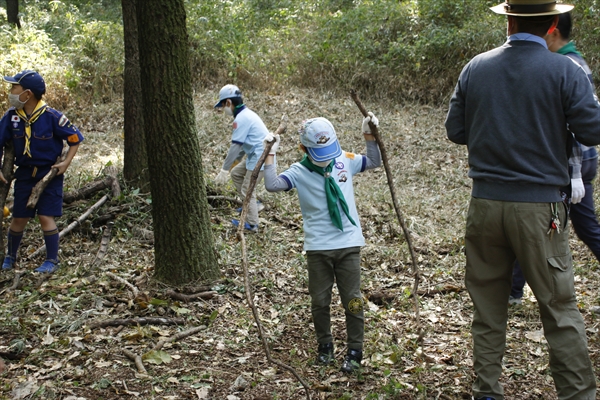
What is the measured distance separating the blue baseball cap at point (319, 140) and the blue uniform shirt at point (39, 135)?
2979mm

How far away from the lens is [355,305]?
12.8 ft

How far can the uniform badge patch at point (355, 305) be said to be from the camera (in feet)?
12.8

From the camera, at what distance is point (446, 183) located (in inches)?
363

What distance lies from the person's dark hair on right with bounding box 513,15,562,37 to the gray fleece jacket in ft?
0.27

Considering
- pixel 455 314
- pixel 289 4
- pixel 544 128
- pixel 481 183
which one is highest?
pixel 289 4

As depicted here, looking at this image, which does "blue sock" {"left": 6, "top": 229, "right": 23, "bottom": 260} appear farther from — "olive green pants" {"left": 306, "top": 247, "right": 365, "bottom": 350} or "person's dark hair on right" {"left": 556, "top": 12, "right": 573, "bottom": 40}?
"person's dark hair on right" {"left": 556, "top": 12, "right": 573, "bottom": 40}

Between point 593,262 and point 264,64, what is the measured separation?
9900 millimetres

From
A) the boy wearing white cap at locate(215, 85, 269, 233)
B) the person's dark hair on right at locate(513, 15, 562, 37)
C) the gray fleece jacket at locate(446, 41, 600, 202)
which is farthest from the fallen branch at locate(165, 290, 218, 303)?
the person's dark hair on right at locate(513, 15, 562, 37)

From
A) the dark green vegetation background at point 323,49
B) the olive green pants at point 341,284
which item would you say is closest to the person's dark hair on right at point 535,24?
the olive green pants at point 341,284

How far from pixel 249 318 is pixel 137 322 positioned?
89 cm

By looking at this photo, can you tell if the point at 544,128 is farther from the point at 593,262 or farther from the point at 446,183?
the point at 446,183

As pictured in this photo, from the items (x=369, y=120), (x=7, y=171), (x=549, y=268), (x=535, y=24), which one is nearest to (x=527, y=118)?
(x=535, y=24)

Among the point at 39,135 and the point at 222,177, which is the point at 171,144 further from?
the point at 222,177

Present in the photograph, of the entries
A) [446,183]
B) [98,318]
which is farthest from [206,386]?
[446,183]
